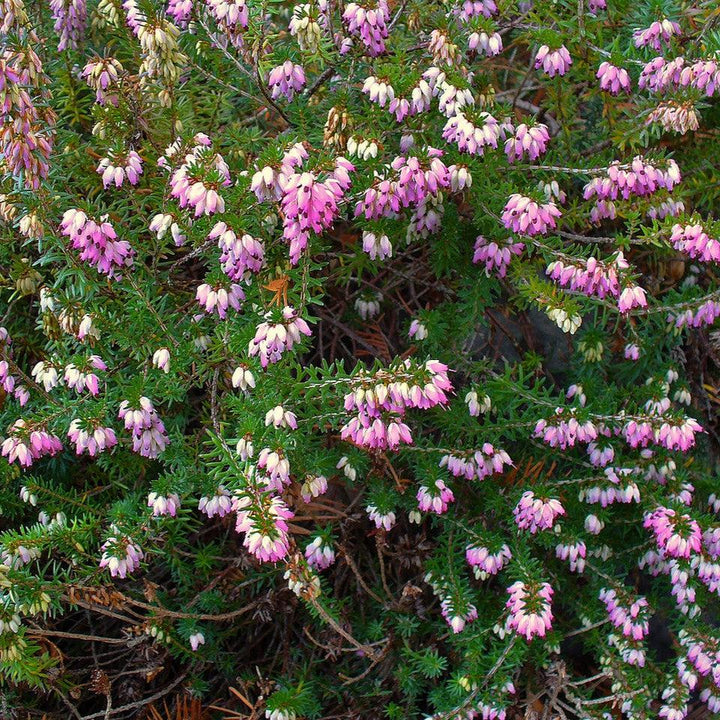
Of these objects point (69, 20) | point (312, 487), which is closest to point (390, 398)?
point (312, 487)

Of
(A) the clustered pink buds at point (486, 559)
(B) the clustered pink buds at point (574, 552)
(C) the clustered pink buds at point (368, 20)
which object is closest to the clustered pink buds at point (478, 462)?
(A) the clustered pink buds at point (486, 559)

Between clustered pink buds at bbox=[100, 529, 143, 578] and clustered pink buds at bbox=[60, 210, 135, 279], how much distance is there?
39.9 inches

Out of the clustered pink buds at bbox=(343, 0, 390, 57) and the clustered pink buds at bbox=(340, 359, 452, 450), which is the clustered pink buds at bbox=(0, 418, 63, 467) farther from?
the clustered pink buds at bbox=(343, 0, 390, 57)

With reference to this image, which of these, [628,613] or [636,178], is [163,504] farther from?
[636,178]

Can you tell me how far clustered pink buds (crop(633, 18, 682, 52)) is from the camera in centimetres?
335

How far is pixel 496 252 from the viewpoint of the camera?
11.1ft

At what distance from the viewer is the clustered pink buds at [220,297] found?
299 cm

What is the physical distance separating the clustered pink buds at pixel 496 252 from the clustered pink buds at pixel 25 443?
5.98 ft

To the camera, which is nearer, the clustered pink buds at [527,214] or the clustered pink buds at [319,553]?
the clustered pink buds at [527,214]

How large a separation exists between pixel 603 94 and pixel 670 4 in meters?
0.45

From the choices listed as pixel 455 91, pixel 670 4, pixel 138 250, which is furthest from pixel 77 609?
pixel 670 4

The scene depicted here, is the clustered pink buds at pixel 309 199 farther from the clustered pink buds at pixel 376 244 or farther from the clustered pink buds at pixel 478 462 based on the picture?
the clustered pink buds at pixel 478 462

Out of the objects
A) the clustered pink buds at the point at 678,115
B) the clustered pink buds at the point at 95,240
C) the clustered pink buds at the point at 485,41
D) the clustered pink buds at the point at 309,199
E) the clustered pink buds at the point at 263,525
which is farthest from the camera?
the clustered pink buds at the point at 485,41

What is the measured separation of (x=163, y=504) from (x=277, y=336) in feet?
2.86
